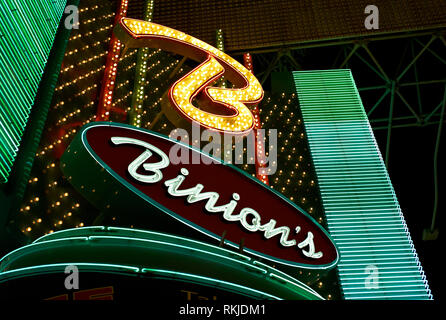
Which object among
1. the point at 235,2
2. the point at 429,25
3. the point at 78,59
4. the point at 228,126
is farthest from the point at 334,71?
the point at 78,59

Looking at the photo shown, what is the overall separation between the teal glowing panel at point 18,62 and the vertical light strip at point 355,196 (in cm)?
531

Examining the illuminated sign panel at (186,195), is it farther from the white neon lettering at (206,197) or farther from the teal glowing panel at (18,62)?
the teal glowing panel at (18,62)

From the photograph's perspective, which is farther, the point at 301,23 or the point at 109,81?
the point at 301,23

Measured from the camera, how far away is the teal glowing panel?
560 centimetres

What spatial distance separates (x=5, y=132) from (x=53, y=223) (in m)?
1.31

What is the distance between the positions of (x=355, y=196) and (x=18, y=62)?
620 cm

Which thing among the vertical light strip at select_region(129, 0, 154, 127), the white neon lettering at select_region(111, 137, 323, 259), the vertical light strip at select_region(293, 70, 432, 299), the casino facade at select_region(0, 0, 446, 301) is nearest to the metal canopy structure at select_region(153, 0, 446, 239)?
the casino facade at select_region(0, 0, 446, 301)

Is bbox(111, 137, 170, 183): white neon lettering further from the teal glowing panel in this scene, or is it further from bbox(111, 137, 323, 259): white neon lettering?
the teal glowing panel

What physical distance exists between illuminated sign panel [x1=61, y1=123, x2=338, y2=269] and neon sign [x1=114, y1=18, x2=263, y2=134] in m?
1.02

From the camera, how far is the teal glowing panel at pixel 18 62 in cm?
560

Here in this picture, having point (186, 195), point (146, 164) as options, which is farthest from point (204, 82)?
point (186, 195)

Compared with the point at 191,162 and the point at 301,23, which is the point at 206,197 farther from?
the point at 301,23

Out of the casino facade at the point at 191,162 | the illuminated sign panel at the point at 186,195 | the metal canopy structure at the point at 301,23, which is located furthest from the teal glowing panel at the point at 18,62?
the metal canopy structure at the point at 301,23

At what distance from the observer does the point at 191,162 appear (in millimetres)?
5496
